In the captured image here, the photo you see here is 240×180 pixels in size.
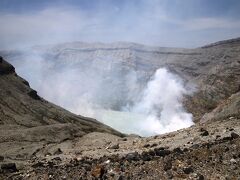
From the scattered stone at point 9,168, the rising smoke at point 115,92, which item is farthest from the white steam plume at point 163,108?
the scattered stone at point 9,168

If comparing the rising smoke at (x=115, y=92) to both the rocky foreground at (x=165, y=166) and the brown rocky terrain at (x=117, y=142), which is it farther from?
the rocky foreground at (x=165, y=166)

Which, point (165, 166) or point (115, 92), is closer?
point (165, 166)

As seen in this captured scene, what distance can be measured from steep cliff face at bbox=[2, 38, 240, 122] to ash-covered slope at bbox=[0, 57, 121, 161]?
1306 inches

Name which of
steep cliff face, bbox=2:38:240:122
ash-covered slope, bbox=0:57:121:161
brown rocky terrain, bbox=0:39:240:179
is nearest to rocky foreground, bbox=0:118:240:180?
brown rocky terrain, bbox=0:39:240:179

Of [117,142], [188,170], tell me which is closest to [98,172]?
[188,170]

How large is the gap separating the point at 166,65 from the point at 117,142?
8498cm

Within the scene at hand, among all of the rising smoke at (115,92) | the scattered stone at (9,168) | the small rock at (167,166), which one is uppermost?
the rising smoke at (115,92)

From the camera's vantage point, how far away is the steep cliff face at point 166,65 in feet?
307

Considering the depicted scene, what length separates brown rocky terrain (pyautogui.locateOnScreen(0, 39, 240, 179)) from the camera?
1631 cm

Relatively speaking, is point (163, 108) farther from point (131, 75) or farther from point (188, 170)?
point (188, 170)

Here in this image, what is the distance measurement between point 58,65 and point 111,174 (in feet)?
466

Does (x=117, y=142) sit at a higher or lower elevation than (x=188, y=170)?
higher

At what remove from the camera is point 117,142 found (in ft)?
106

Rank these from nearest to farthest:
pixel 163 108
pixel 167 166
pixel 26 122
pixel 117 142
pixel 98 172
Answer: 1. pixel 167 166
2. pixel 98 172
3. pixel 117 142
4. pixel 26 122
5. pixel 163 108
